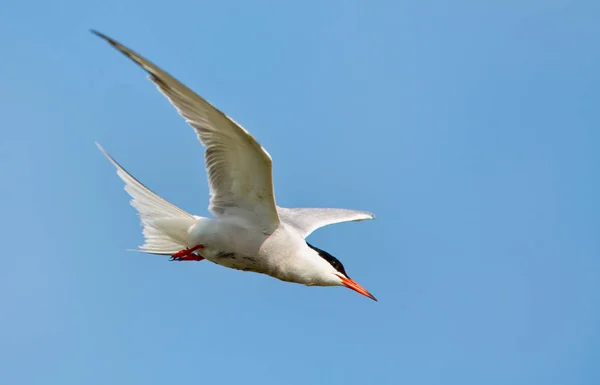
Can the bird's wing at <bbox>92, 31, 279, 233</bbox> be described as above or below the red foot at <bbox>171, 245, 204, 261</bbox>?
above

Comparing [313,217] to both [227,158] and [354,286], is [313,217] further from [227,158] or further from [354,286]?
[227,158]

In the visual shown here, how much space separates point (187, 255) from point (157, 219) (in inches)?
16.1

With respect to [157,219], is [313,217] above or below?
above

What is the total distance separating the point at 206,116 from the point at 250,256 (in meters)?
1.36

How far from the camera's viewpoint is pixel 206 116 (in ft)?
20.6

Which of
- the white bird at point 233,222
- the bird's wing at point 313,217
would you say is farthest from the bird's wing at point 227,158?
the bird's wing at point 313,217

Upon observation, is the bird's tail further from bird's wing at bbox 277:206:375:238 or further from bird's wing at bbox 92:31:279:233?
bird's wing at bbox 277:206:375:238

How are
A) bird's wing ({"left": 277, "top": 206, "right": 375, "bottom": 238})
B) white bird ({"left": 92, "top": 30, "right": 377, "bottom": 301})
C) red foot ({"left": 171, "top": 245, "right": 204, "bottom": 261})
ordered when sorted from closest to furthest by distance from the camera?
white bird ({"left": 92, "top": 30, "right": 377, "bottom": 301}) → red foot ({"left": 171, "top": 245, "right": 204, "bottom": 261}) → bird's wing ({"left": 277, "top": 206, "right": 375, "bottom": 238})

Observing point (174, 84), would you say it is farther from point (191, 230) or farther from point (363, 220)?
point (363, 220)

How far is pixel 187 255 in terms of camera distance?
7305 millimetres

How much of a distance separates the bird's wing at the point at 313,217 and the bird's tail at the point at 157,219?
115 cm

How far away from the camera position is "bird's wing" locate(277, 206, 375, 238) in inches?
318

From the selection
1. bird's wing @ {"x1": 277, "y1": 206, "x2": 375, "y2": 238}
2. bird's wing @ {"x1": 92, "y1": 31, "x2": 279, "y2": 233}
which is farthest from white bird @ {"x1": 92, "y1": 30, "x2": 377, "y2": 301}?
bird's wing @ {"x1": 277, "y1": 206, "x2": 375, "y2": 238}

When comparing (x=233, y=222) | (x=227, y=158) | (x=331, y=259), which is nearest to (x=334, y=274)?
(x=331, y=259)
